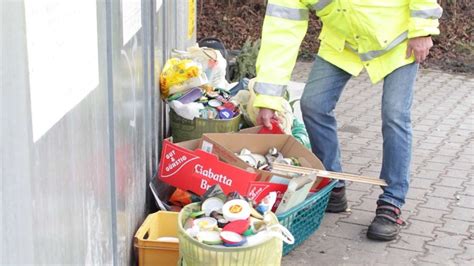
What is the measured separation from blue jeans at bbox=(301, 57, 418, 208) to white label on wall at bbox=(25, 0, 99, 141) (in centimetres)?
179

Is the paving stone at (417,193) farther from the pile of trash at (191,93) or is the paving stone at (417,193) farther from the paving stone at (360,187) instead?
the pile of trash at (191,93)

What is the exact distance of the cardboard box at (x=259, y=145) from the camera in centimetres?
387

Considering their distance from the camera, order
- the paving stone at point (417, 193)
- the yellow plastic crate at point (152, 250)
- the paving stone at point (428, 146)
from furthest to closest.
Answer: the paving stone at point (428, 146) < the paving stone at point (417, 193) < the yellow plastic crate at point (152, 250)

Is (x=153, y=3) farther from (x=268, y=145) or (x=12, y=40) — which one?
(x=12, y=40)

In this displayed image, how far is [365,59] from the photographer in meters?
3.88

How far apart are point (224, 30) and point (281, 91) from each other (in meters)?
6.75

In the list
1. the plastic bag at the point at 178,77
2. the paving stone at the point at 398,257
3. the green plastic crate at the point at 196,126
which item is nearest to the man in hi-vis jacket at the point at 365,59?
the paving stone at the point at 398,257

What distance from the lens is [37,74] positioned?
6.52 feet

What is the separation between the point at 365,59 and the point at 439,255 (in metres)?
1.11

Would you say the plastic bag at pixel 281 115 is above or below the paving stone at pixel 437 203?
above

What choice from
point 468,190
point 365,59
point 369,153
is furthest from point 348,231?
point 369,153

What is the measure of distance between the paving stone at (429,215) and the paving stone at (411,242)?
25 centimetres

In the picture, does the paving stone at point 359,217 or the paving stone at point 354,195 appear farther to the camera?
the paving stone at point 354,195

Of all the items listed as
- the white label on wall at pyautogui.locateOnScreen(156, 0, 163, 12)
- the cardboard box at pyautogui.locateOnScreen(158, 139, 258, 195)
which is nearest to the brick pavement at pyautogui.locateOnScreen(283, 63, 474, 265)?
the cardboard box at pyautogui.locateOnScreen(158, 139, 258, 195)
